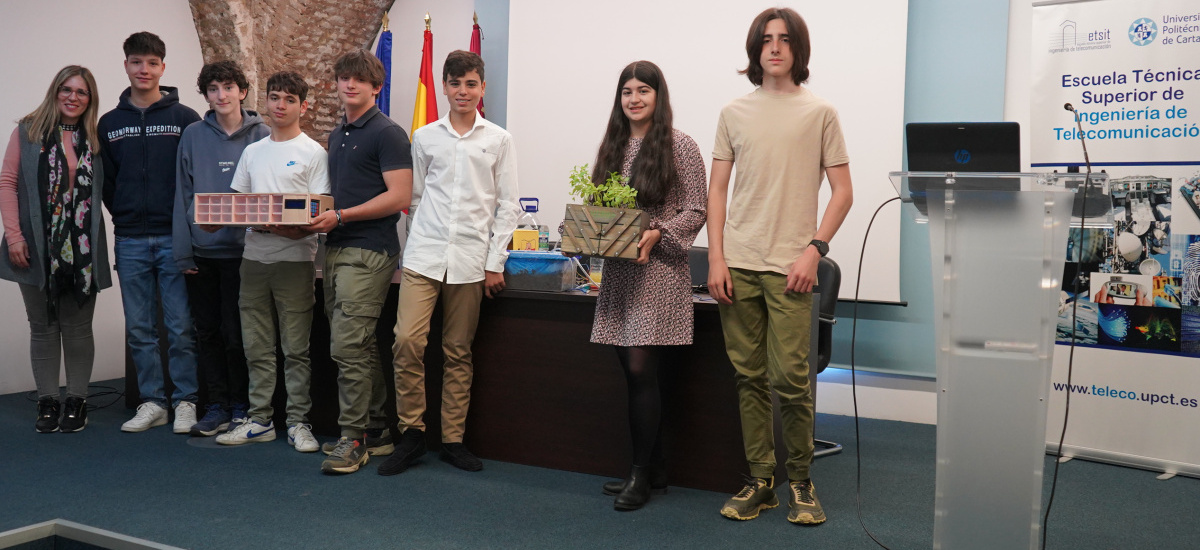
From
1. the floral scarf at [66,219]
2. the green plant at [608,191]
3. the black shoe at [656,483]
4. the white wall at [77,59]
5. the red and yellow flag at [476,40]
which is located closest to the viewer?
the green plant at [608,191]

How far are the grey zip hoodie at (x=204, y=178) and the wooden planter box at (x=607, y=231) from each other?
175cm

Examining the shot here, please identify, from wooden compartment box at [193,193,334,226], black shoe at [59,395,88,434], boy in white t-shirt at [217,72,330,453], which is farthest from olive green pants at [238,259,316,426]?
black shoe at [59,395,88,434]

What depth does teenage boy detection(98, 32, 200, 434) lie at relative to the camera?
3814mm

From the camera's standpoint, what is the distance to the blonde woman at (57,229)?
3738mm

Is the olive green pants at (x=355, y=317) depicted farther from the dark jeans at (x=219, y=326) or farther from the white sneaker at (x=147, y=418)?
the white sneaker at (x=147, y=418)

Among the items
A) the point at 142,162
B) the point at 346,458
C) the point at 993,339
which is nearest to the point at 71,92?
the point at 142,162

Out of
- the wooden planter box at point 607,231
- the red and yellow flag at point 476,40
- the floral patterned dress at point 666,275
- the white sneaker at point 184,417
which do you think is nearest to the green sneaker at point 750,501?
the floral patterned dress at point 666,275

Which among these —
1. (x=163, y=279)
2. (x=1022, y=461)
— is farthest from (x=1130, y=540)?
(x=163, y=279)

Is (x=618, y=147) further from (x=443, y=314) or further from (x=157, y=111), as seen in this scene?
(x=157, y=111)

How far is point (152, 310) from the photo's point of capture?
3.93 metres

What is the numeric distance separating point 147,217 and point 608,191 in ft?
7.74

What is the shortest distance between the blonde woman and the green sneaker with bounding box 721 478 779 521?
2893 mm

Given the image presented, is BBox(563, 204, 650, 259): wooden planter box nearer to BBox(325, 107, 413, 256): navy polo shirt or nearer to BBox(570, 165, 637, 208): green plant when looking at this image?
BBox(570, 165, 637, 208): green plant

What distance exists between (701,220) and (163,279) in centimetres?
251
